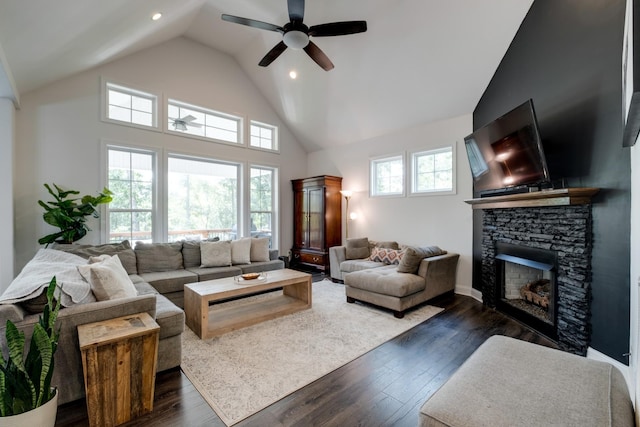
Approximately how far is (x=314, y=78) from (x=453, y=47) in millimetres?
2455

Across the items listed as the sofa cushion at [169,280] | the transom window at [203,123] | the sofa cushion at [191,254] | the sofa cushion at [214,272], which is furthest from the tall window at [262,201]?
the sofa cushion at [169,280]

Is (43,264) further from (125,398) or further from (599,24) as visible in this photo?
(599,24)

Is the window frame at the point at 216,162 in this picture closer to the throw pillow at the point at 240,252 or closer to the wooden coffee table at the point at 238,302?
the throw pillow at the point at 240,252

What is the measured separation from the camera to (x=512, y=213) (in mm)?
3475

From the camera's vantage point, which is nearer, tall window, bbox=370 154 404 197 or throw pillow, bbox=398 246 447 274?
throw pillow, bbox=398 246 447 274

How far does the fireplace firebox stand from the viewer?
291cm

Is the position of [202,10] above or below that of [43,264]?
above

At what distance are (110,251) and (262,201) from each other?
10.4ft

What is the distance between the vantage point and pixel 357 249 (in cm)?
529

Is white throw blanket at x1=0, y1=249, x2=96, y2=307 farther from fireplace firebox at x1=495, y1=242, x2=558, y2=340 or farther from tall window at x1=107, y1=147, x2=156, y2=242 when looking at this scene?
fireplace firebox at x1=495, y1=242, x2=558, y2=340

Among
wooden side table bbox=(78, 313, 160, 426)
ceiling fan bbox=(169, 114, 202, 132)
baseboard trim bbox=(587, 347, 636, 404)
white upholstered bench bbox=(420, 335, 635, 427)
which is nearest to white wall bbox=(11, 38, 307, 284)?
ceiling fan bbox=(169, 114, 202, 132)

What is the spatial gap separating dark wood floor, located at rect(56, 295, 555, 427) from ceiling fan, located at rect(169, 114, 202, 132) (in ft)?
13.5

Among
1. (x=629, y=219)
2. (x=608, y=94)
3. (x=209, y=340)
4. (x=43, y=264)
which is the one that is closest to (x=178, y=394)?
(x=209, y=340)

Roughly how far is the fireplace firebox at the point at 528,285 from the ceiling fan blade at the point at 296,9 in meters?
3.68
